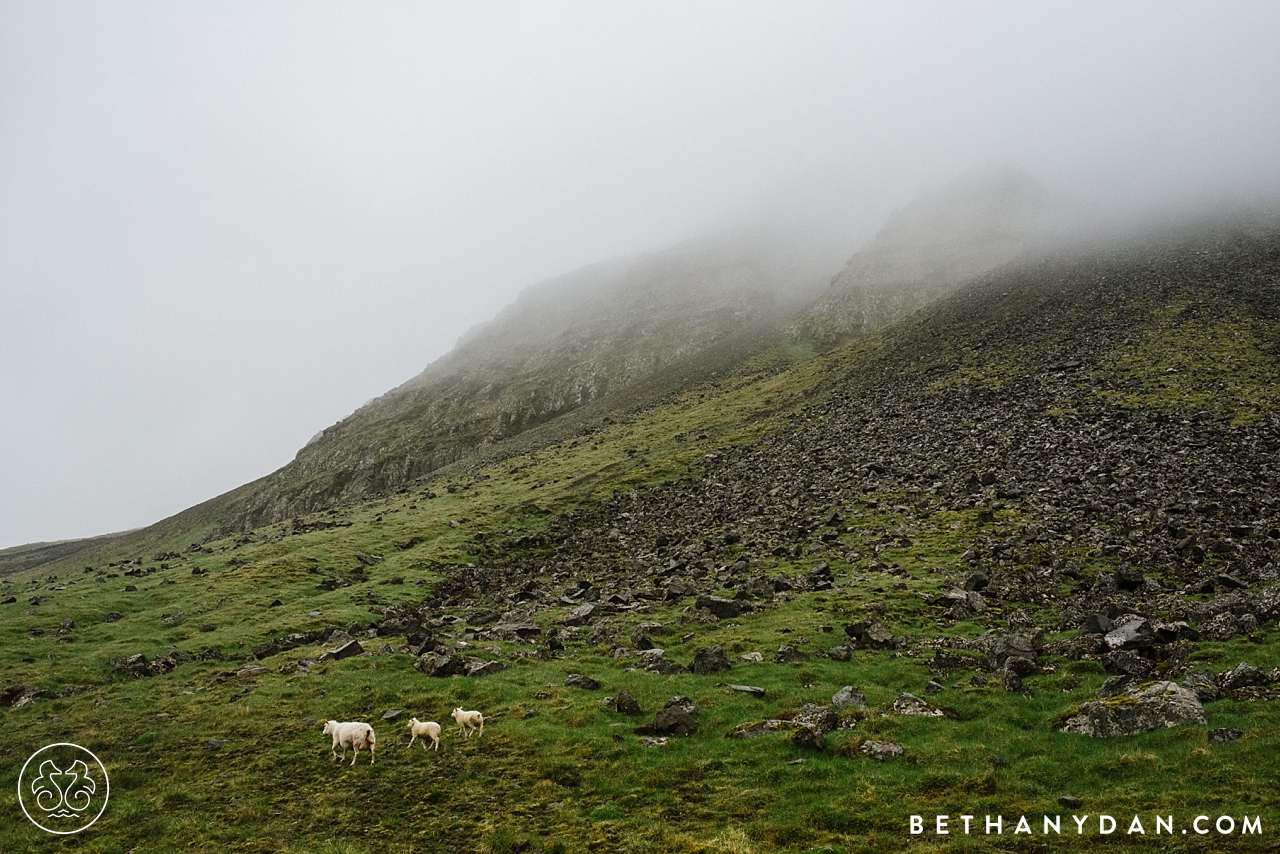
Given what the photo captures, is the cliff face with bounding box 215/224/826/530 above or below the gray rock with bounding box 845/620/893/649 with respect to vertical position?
above

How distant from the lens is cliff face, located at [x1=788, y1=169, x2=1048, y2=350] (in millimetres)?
111812

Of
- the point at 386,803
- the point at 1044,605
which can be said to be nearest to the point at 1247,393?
the point at 1044,605

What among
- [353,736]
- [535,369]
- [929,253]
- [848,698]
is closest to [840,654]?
[848,698]

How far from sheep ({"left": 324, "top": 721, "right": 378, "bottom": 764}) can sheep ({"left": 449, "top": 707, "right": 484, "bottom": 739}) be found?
226 cm

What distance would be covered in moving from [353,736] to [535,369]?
126 meters

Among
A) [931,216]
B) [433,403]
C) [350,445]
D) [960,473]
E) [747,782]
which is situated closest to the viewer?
[747,782]

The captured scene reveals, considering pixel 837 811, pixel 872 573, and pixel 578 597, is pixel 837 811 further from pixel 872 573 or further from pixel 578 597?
pixel 578 597

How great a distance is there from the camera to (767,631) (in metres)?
23.6

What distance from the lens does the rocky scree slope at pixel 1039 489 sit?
73.6 feet

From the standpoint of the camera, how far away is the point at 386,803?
14.5 m

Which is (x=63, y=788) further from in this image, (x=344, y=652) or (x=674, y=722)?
(x=674, y=722)

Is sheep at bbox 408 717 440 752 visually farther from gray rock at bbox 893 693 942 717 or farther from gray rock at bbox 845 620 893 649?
gray rock at bbox 845 620 893 649

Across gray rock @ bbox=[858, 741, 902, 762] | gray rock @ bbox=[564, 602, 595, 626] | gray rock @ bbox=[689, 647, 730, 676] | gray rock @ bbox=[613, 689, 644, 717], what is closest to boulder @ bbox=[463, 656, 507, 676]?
gray rock @ bbox=[564, 602, 595, 626]

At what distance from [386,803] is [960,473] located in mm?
35589
